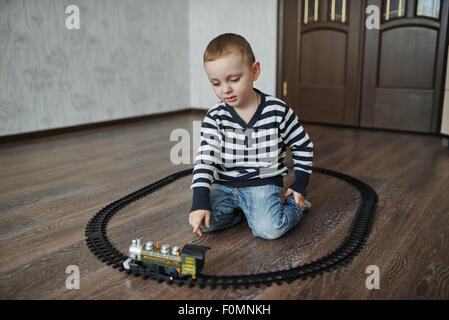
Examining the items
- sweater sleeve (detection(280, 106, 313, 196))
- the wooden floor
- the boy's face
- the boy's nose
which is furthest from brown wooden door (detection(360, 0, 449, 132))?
the boy's nose

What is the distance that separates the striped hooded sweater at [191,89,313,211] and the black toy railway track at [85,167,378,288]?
24cm

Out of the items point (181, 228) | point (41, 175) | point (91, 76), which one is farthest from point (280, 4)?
point (181, 228)

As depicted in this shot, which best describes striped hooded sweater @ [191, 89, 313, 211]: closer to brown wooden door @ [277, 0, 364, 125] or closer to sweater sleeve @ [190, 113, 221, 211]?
sweater sleeve @ [190, 113, 221, 211]

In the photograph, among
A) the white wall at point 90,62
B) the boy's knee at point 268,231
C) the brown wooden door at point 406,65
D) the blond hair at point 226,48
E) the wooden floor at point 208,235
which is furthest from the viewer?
the brown wooden door at point 406,65

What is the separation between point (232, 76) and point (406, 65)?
2.39 meters

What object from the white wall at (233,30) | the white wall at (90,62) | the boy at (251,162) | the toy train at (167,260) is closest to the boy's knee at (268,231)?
the boy at (251,162)

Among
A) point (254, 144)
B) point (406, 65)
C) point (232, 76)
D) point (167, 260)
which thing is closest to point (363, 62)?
point (406, 65)

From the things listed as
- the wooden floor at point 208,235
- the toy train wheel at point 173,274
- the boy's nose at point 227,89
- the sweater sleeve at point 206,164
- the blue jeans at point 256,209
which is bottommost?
the wooden floor at point 208,235

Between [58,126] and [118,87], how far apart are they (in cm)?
68

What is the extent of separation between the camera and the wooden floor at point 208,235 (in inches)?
40.4

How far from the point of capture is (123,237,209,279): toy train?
1035 millimetres

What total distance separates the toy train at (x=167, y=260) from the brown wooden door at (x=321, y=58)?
270cm

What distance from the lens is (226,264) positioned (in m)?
1.16

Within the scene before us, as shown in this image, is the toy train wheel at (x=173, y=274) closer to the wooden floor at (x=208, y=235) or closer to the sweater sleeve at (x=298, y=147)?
the wooden floor at (x=208, y=235)
